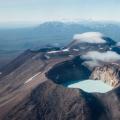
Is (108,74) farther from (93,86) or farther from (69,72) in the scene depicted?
(69,72)

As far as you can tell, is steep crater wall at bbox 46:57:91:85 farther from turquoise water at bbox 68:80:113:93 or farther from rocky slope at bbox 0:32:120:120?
turquoise water at bbox 68:80:113:93

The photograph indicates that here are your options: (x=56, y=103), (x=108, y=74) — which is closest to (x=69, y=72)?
(x=108, y=74)

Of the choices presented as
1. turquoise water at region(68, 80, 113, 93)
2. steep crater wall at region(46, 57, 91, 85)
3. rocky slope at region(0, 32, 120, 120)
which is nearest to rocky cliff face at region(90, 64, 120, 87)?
rocky slope at region(0, 32, 120, 120)

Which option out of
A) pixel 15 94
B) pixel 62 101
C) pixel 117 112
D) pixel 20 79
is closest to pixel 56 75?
pixel 20 79

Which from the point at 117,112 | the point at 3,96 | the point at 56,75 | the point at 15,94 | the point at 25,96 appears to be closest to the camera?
the point at 117,112

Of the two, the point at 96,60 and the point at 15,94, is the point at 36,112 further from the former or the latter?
the point at 96,60

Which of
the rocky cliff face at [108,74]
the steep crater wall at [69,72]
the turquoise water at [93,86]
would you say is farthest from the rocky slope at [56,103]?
the steep crater wall at [69,72]
